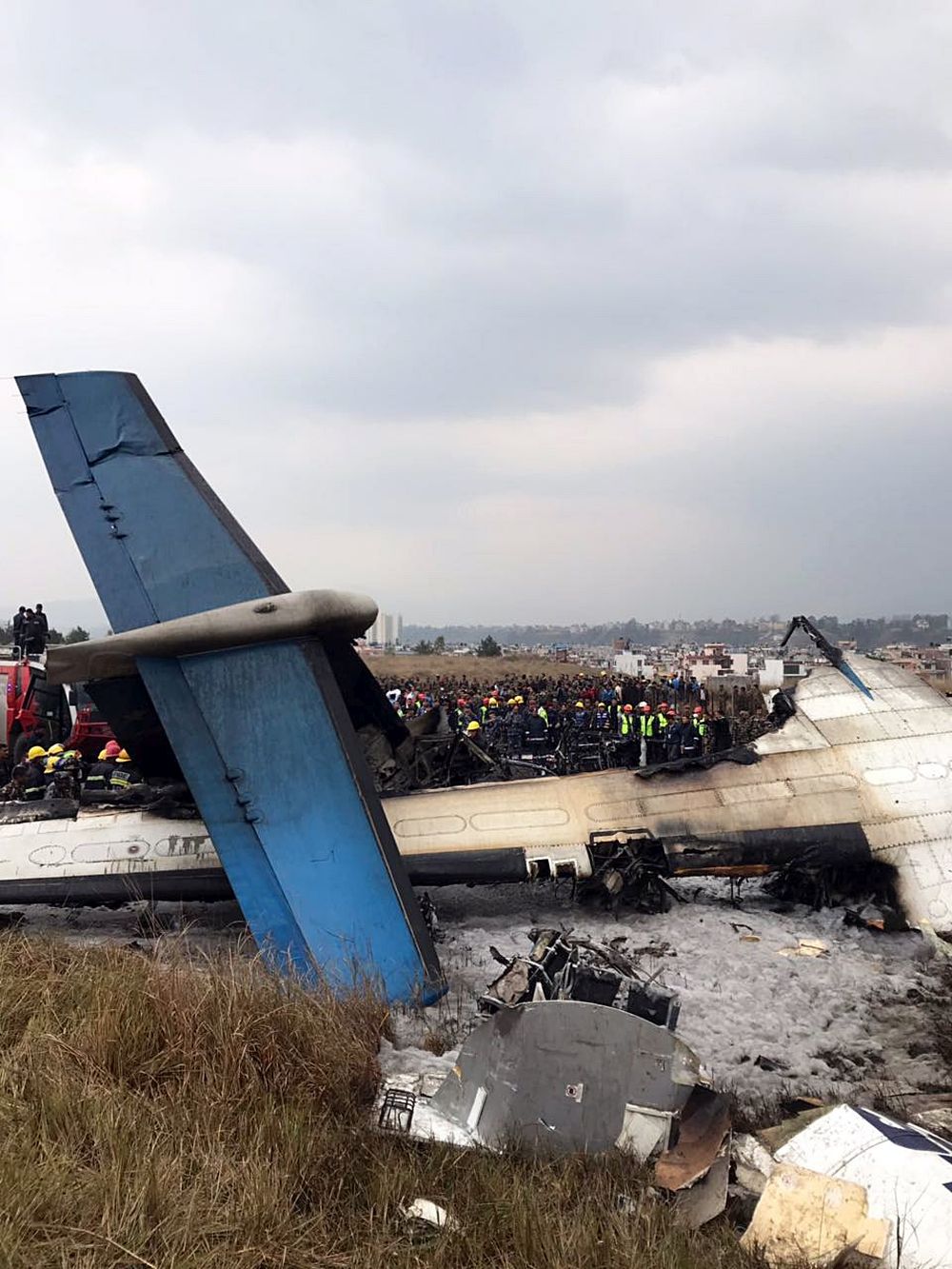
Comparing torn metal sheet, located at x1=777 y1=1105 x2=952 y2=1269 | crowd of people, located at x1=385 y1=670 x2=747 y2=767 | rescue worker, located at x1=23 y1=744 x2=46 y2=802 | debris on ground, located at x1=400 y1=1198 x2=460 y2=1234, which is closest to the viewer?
torn metal sheet, located at x1=777 y1=1105 x2=952 y2=1269

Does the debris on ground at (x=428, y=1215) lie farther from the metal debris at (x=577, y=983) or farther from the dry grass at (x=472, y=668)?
the dry grass at (x=472, y=668)

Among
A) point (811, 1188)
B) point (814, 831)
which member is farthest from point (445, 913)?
point (811, 1188)

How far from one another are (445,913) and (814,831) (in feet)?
10.7

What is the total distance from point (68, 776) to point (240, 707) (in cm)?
477

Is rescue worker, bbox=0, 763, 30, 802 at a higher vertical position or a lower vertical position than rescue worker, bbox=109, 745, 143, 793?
lower

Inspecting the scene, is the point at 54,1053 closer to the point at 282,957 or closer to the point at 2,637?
the point at 282,957

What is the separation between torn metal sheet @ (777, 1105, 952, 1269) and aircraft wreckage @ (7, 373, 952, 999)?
2.46 m

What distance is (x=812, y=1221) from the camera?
336 centimetres

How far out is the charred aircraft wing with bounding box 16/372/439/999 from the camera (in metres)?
5.73

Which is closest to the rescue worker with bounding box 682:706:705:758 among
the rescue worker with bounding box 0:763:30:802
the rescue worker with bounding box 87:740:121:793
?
the rescue worker with bounding box 87:740:121:793

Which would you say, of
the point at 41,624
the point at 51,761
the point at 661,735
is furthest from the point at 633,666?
the point at 51,761

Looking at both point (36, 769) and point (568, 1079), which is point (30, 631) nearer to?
point (36, 769)

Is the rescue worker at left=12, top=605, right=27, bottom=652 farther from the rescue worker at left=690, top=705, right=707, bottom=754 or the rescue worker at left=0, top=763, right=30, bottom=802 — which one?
the rescue worker at left=690, top=705, right=707, bottom=754

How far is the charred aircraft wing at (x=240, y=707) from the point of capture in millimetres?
5727
